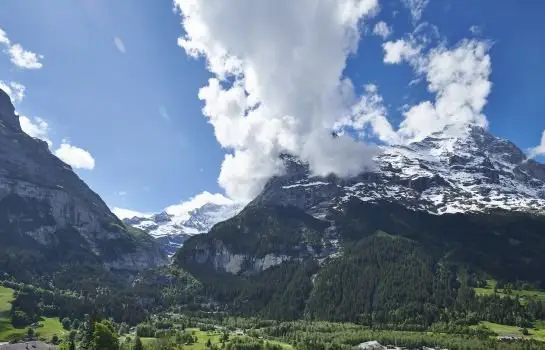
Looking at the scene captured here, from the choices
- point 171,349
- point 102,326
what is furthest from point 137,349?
point 102,326

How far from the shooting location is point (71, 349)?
6737 inches

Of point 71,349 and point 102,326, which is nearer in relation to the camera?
point 102,326

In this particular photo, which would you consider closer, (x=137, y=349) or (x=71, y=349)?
(x=71, y=349)

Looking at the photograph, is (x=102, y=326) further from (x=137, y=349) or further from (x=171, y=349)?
(x=171, y=349)

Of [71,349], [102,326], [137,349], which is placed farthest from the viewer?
[137,349]

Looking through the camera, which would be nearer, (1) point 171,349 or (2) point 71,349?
(2) point 71,349

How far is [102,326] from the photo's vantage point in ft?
510

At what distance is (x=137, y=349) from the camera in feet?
617

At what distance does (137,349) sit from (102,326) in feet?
123

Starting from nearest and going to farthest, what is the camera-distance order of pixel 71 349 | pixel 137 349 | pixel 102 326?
pixel 102 326 < pixel 71 349 < pixel 137 349

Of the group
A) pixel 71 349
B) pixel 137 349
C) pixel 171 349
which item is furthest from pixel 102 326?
pixel 171 349

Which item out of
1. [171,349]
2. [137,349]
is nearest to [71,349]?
[137,349]

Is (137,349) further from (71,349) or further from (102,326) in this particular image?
(102,326)

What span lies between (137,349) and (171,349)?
16.0 meters
